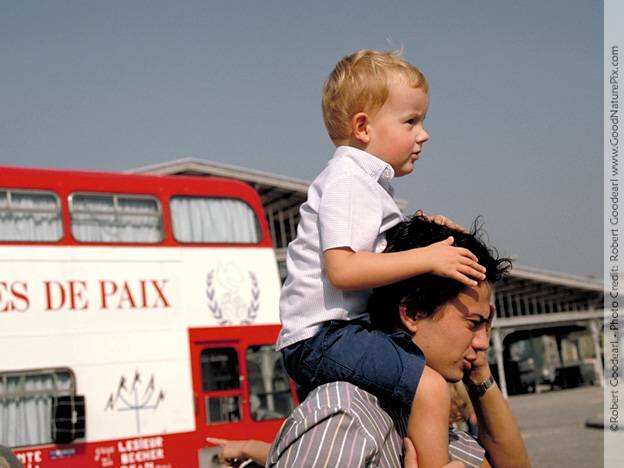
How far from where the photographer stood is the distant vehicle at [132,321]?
39.5 ft

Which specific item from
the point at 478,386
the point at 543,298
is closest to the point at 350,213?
the point at 478,386

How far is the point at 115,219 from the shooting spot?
42.6ft

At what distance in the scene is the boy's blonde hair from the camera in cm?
259

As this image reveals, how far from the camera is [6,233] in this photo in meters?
12.1

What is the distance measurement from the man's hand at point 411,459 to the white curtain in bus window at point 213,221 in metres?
11.1

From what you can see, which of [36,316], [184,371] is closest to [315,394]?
[36,316]

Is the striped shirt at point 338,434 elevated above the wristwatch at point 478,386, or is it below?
below

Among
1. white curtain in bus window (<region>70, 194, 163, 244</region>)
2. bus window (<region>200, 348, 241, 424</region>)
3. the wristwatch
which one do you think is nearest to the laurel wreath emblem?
bus window (<region>200, 348, 241, 424</region>)

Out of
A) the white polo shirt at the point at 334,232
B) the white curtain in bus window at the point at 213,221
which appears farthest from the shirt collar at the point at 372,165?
the white curtain in bus window at the point at 213,221

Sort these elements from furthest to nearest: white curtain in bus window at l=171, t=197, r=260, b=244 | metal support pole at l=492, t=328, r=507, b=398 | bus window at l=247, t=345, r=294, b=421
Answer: metal support pole at l=492, t=328, r=507, b=398
bus window at l=247, t=345, r=294, b=421
white curtain in bus window at l=171, t=197, r=260, b=244

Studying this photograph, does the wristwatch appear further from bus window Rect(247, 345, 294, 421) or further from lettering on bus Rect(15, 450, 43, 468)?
bus window Rect(247, 345, 294, 421)

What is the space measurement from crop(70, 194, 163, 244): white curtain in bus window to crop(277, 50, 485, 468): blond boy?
10.3 meters

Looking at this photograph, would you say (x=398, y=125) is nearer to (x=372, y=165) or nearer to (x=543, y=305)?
(x=372, y=165)

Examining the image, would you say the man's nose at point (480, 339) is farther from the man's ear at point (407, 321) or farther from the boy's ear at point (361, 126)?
the boy's ear at point (361, 126)
